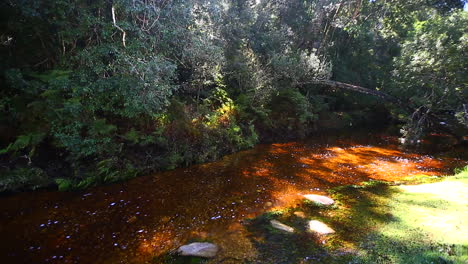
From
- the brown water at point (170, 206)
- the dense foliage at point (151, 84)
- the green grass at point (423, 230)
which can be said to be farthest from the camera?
the dense foliage at point (151, 84)

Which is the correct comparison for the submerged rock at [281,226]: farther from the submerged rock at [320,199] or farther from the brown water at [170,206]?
the submerged rock at [320,199]

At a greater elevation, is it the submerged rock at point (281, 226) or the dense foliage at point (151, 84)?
the dense foliage at point (151, 84)

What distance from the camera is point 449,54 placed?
48.9ft

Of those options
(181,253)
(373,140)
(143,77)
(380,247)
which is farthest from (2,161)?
(373,140)

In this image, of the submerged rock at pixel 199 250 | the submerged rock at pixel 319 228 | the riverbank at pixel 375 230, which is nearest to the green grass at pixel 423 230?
the riverbank at pixel 375 230

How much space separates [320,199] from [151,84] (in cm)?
694

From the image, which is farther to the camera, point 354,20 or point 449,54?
point 354,20

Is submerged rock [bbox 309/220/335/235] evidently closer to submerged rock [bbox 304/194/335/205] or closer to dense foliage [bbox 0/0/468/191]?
submerged rock [bbox 304/194/335/205]

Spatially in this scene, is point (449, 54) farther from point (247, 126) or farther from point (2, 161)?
point (2, 161)

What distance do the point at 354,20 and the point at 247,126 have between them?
1535 centimetres

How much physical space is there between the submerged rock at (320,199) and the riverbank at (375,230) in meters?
0.23

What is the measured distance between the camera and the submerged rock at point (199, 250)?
5062mm

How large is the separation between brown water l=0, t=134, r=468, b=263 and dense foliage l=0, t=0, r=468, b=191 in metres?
1.19

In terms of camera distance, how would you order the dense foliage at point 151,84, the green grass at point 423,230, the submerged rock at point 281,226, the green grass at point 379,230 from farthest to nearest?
the dense foliage at point 151,84
the submerged rock at point 281,226
the green grass at point 379,230
the green grass at point 423,230
